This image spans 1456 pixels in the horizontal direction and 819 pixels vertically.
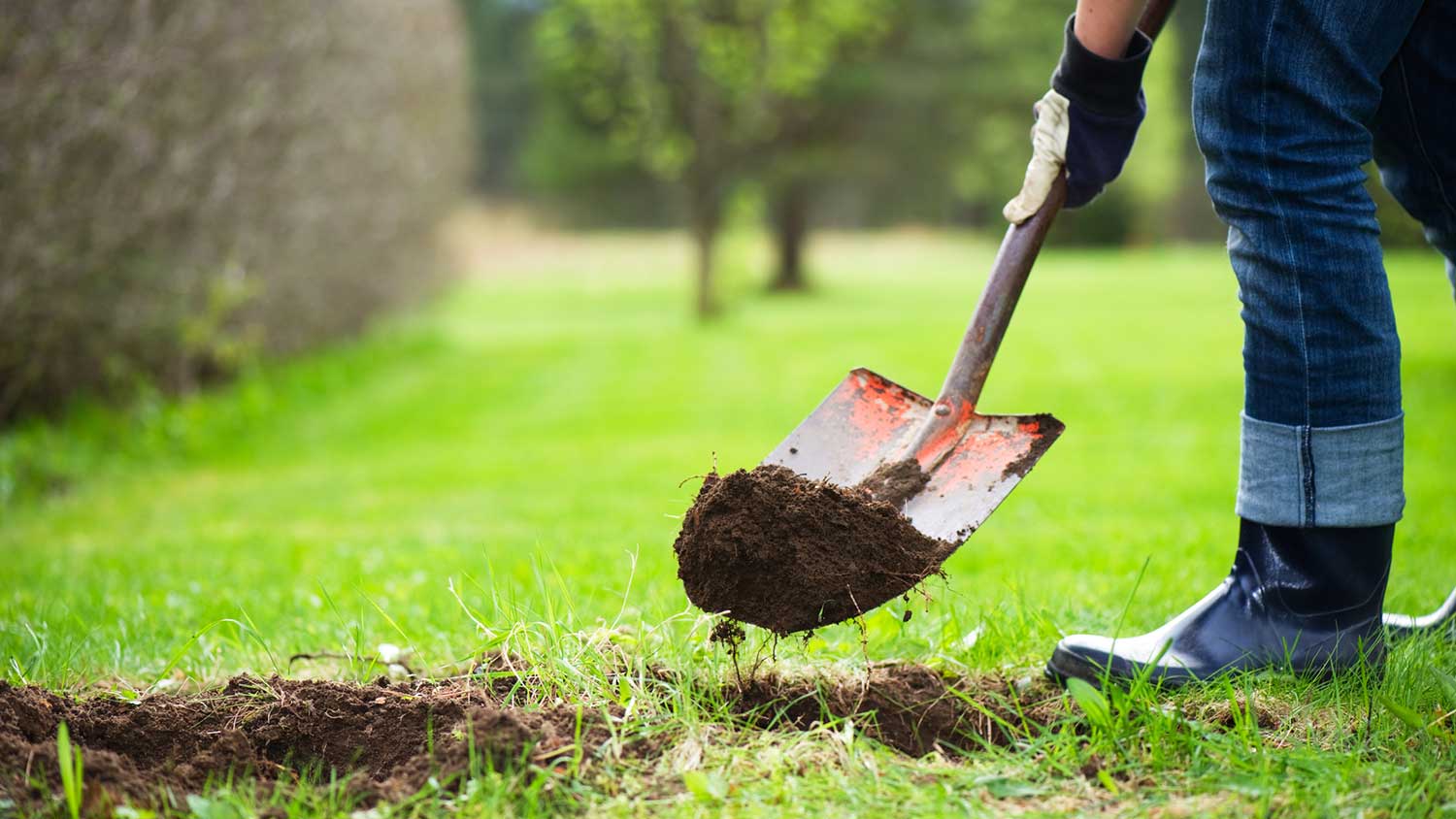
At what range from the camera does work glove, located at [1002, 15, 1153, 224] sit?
2.41 meters

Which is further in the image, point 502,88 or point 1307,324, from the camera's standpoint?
point 502,88

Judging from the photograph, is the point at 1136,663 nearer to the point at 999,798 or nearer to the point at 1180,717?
the point at 1180,717

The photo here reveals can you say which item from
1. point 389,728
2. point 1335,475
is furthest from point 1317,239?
point 389,728

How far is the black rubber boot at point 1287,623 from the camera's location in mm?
2141

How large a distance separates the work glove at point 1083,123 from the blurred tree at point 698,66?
15.4 m

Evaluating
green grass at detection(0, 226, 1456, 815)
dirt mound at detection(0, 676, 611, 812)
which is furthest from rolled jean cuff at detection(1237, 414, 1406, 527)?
dirt mound at detection(0, 676, 611, 812)

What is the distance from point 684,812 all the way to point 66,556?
13.6 ft

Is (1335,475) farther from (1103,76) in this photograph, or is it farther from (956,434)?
(1103,76)

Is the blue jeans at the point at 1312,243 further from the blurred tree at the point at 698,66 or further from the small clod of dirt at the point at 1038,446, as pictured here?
the blurred tree at the point at 698,66

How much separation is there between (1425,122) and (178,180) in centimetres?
735

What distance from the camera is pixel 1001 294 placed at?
2471 millimetres

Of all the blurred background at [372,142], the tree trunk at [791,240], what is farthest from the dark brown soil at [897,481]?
the tree trunk at [791,240]

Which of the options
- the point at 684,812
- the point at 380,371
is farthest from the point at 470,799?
the point at 380,371

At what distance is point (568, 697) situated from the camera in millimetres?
2119
